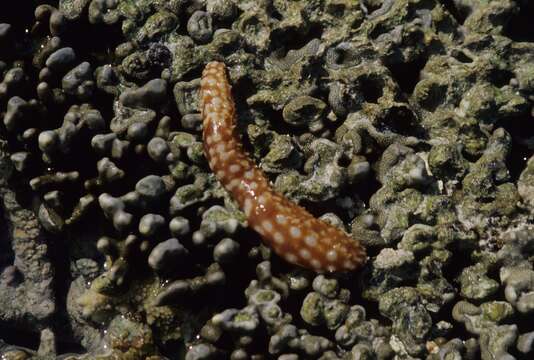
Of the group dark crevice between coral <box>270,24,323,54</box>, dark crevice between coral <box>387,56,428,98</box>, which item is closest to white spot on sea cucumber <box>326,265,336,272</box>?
dark crevice between coral <box>387,56,428,98</box>

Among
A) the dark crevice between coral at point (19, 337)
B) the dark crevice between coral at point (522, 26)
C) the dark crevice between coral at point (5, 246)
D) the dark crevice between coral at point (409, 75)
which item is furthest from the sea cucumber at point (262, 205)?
the dark crevice between coral at point (522, 26)

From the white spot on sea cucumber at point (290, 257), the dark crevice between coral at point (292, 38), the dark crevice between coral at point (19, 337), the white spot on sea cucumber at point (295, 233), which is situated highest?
the dark crevice between coral at point (292, 38)

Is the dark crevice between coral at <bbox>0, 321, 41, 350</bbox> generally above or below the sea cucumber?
below

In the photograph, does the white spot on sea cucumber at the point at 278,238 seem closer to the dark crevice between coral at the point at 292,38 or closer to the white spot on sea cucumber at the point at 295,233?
the white spot on sea cucumber at the point at 295,233

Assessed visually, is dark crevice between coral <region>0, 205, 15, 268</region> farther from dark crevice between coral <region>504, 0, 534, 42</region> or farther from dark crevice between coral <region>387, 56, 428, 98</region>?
dark crevice between coral <region>504, 0, 534, 42</region>

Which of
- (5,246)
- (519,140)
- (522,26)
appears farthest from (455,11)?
(5,246)

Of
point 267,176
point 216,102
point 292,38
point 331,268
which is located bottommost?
point 331,268

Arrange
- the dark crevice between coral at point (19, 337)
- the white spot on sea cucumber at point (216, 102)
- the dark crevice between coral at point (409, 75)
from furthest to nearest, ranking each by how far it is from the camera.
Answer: the dark crevice between coral at point (409, 75)
the dark crevice between coral at point (19, 337)
the white spot on sea cucumber at point (216, 102)

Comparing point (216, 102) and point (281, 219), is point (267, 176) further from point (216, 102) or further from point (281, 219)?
point (216, 102)

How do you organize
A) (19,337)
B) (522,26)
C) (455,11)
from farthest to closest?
(522,26)
(455,11)
(19,337)
